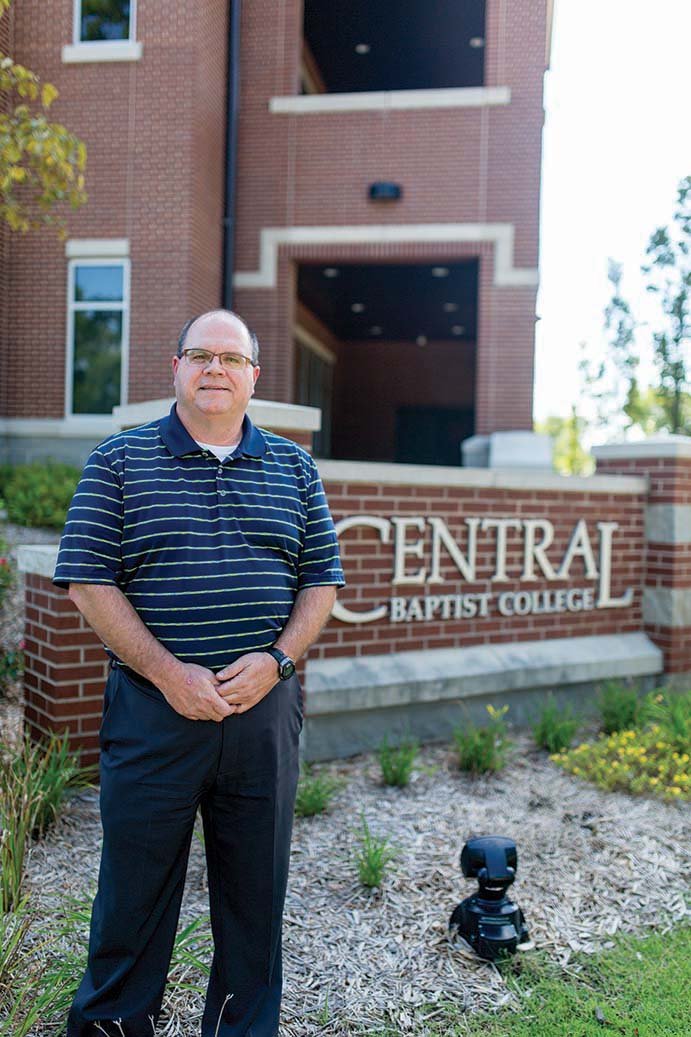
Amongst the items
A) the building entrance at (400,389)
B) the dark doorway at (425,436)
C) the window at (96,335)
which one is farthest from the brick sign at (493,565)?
the dark doorway at (425,436)

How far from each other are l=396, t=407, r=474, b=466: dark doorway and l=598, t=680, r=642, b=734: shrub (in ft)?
45.2

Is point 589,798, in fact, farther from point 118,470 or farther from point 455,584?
point 118,470

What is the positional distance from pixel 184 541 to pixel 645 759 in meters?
3.27

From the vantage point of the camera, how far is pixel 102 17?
22.2 feet

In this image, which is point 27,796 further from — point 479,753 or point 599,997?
point 479,753

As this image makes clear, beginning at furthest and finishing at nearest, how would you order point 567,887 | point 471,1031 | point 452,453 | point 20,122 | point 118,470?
point 452,453
point 20,122
point 567,887
point 471,1031
point 118,470

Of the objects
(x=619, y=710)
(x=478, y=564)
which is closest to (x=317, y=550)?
(x=478, y=564)

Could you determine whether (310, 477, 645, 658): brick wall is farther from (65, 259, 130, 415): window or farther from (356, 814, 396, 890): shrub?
(65, 259, 130, 415): window

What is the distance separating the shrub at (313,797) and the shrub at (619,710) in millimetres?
1961

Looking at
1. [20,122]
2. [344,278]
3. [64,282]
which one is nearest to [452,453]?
[344,278]

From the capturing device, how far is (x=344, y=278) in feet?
44.3

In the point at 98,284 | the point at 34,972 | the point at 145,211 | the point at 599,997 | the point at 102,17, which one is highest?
the point at 102,17

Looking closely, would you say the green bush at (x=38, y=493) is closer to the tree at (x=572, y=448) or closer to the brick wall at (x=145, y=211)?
the brick wall at (x=145, y=211)

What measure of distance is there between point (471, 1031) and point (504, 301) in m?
9.45
